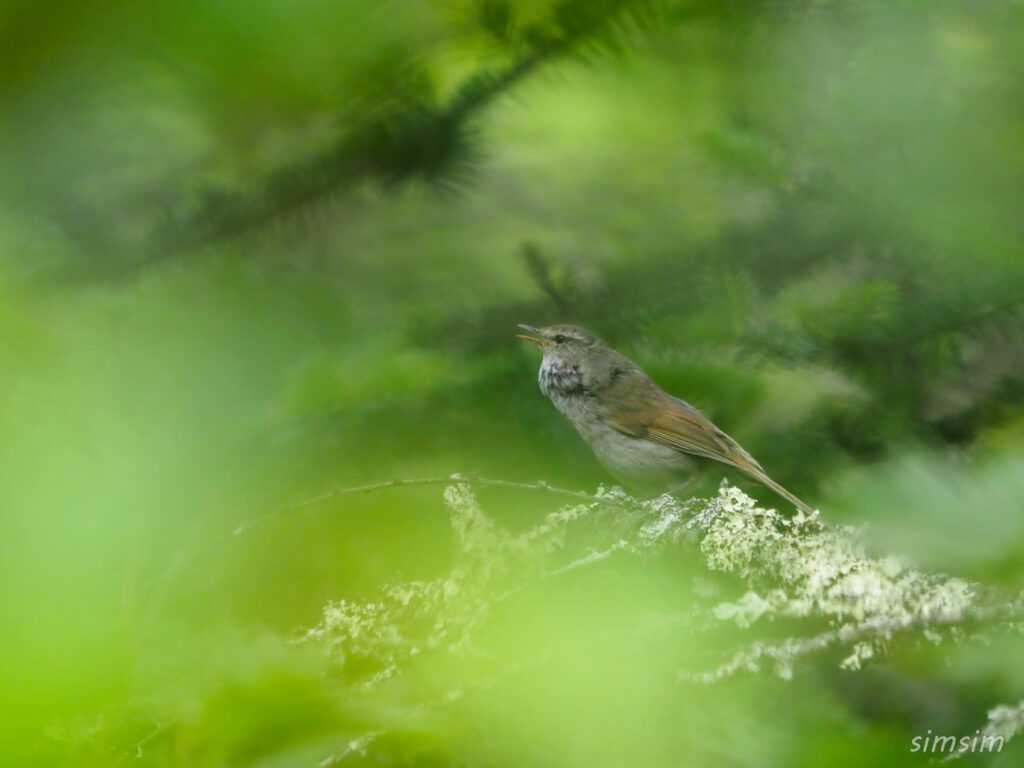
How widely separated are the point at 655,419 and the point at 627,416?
104 millimetres

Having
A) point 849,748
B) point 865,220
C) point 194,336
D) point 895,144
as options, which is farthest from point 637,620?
point 865,220

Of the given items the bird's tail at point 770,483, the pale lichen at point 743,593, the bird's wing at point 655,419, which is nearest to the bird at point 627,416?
the bird's wing at point 655,419

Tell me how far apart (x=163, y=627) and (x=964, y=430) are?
1.03 meters

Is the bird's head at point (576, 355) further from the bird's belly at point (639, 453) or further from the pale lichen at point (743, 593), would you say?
the pale lichen at point (743, 593)

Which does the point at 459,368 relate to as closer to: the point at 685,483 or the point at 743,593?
the point at 743,593

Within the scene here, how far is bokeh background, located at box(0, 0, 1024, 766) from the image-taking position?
0.52m

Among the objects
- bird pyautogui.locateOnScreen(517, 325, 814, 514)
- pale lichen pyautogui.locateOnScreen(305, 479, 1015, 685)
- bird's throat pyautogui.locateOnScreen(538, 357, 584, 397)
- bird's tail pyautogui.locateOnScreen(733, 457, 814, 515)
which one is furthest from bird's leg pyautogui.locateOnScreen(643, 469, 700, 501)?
pale lichen pyautogui.locateOnScreen(305, 479, 1015, 685)

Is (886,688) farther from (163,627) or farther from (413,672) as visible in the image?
(163,627)

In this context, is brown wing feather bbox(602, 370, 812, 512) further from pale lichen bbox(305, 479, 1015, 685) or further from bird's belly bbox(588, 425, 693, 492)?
pale lichen bbox(305, 479, 1015, 685)

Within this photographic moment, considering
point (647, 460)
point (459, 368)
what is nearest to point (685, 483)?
point (647, 460)

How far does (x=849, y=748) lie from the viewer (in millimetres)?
469

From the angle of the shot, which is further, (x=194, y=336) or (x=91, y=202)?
(x=91, y=202)

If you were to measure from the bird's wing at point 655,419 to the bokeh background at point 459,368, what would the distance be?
40 cm

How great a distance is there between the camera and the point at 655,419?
2234 mm
